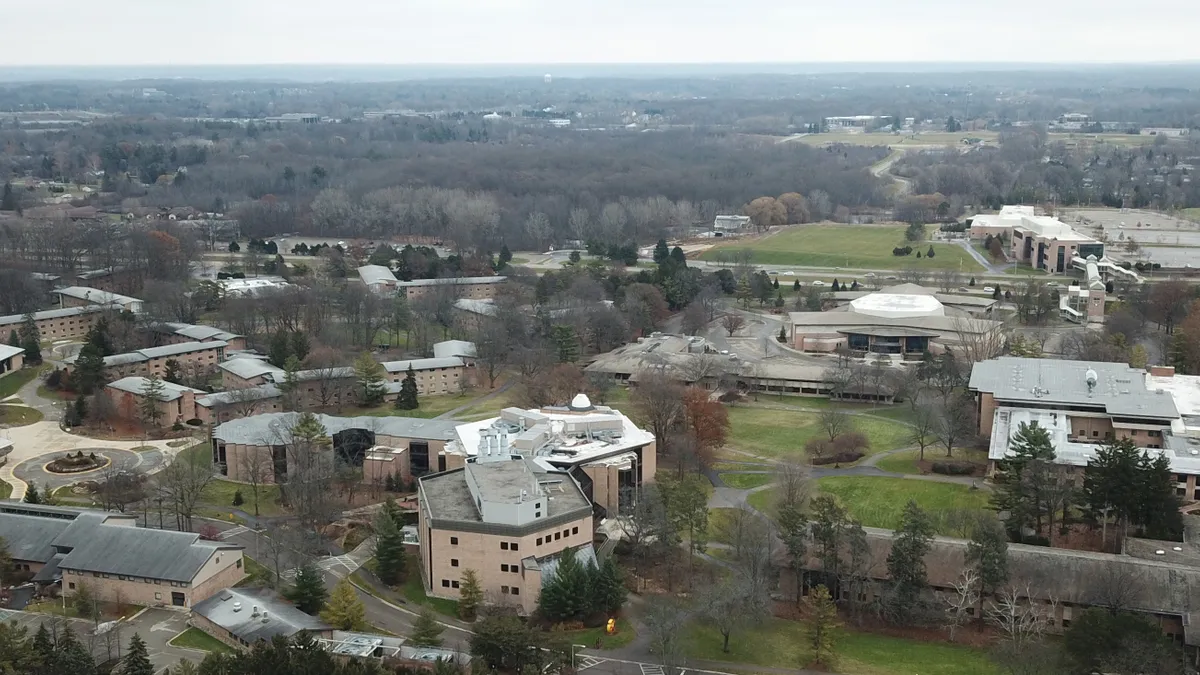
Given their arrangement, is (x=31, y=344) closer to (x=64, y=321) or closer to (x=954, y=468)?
(x=64, y=321)

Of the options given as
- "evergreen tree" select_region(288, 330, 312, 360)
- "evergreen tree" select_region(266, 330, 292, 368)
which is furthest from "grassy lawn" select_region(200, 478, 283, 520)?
"evergreen tree" select_region(288, 330, 312, 360)

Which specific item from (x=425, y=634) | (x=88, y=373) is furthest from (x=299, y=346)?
(x=425, y=634)

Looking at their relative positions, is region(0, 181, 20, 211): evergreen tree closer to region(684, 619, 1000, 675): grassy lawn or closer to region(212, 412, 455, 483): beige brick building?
region(212, 412, 455, 483): beige brick building

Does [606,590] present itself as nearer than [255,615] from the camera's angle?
No

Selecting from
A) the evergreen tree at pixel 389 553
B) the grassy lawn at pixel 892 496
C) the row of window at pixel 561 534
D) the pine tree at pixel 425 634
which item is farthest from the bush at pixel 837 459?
the pine tree at pixel 425 634

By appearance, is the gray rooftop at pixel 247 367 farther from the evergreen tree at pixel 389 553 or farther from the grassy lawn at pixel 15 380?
the evergreen tree at pixel 389 553

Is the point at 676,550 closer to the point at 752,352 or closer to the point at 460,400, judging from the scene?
the point at 460,400
